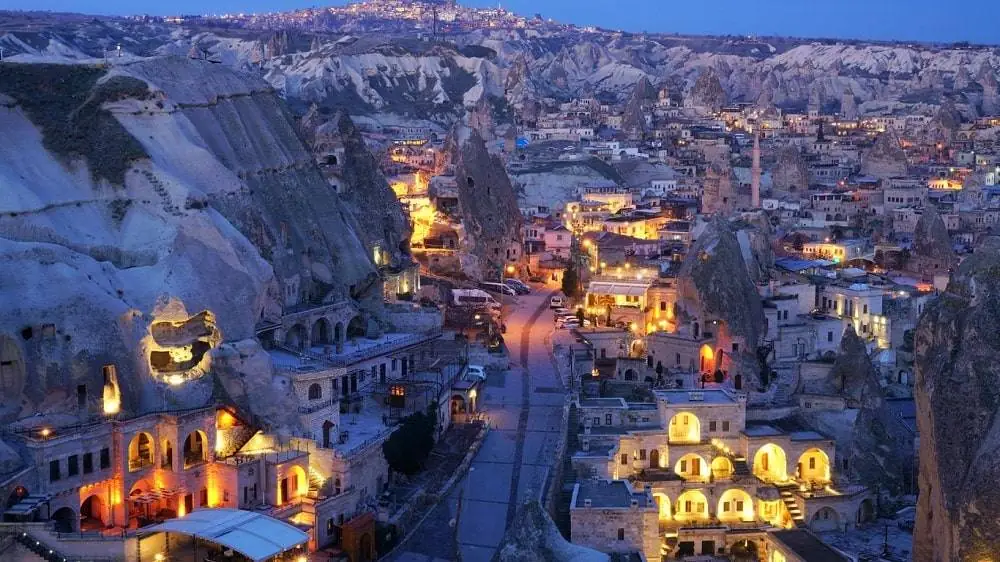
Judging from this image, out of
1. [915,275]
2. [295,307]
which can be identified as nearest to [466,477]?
[295,307]

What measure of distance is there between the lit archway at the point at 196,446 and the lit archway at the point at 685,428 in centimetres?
1408

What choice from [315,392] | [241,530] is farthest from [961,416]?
[315,392]

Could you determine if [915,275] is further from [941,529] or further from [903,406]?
[941,529]

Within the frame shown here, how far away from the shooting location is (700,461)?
40375 mm

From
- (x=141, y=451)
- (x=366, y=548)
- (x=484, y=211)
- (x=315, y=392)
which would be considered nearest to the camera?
(x=141, y=451)

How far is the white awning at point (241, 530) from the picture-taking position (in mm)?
29219

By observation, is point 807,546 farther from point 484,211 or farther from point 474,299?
point 484,211

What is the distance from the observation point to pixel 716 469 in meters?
40.2

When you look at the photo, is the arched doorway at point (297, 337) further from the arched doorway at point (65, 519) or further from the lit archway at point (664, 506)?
the arched doorway at point (65, 519)

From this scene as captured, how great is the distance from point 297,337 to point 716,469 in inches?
570

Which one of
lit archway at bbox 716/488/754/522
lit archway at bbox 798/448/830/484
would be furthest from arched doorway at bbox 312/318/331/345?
lit archway at bbox 798/448/830/484

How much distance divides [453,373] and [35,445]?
701 inches

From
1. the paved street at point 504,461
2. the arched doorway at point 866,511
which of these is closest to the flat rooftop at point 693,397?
the paved street at point 504,461

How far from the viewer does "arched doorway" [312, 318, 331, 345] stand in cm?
4603
